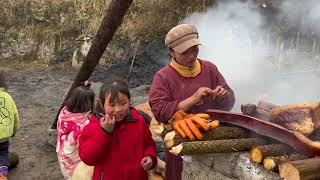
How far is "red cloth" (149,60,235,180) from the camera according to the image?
3.26m

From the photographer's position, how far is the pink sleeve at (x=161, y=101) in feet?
10.5

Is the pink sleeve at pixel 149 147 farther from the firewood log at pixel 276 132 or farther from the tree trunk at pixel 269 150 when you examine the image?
the tree trunk at pixel 269 150

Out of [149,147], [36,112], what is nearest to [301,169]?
[149,147]

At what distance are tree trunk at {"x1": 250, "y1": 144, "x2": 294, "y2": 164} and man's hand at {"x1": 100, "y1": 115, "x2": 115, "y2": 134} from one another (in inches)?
40.5

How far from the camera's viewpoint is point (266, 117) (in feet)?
10.1

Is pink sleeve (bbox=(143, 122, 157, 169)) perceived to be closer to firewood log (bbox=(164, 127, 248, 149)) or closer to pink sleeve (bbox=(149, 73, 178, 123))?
pink sleeve (bbox=(149, 73, 178, 123))

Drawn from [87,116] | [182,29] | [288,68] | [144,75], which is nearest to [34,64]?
[144,75]

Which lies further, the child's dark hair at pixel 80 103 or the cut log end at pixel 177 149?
the child's dark hair at pixel 80 103

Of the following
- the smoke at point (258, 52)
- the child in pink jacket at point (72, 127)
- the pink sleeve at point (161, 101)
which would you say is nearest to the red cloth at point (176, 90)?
the pink sleeve at point (161, 101)

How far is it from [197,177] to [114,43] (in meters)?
9.91

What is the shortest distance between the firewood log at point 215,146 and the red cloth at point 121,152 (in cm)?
66

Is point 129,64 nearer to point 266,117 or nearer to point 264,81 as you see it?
point 264,81

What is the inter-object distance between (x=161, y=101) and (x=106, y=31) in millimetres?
2325

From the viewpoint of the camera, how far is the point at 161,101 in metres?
3.29
